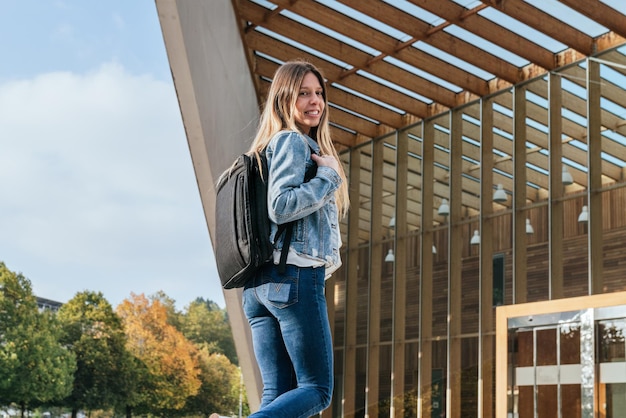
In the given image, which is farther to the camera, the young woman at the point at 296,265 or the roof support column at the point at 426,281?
the roof support column at the point at 426,281

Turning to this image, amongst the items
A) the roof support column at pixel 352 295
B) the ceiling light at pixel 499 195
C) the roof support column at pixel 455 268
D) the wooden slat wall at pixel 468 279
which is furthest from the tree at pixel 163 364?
the ceiling light at pixel 499 195

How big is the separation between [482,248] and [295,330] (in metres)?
15.6

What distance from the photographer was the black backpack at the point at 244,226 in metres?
2.88

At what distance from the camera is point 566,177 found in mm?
16484

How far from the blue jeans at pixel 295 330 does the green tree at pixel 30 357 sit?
52.8 m

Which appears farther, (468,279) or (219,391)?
(219,391)

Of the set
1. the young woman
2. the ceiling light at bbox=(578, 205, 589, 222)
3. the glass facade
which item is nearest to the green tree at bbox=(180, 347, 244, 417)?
the glass facade

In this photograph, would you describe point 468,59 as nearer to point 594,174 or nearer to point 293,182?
point 594,174

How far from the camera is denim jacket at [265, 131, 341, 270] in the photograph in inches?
114

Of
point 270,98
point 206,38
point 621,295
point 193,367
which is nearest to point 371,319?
point 621,295

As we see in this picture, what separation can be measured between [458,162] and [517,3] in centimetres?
519

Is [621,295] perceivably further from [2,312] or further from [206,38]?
[2,312]

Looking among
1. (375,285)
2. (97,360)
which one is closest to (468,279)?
(375,285)

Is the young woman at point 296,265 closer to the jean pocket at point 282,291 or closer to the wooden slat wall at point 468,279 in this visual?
the jean pocket at point 282,291
